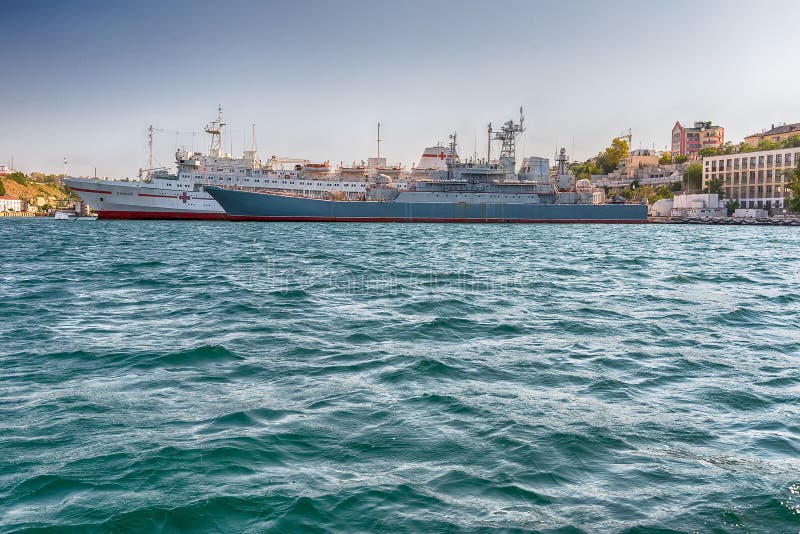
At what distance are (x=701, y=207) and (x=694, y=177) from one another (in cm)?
1872

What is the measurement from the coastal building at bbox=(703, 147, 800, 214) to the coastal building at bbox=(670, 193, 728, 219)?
4.35m

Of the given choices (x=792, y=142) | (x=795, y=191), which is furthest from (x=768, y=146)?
(x=795, y=191)

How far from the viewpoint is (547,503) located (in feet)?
13.3

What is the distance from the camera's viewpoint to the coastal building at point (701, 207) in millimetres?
81250

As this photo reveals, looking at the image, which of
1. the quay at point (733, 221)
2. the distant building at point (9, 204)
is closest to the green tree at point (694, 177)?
the quay at point (733, 221)

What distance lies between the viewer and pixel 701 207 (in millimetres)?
82312

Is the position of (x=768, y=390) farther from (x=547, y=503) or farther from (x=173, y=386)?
(x=173, y=386)

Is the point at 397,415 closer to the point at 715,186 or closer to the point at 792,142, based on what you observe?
the point at 715,186

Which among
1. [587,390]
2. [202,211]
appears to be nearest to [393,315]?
[587,390]

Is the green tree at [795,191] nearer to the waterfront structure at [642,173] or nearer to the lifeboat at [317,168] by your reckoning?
the waterfront structure at [642,173]

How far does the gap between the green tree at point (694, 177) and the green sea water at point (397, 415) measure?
95.0 meters

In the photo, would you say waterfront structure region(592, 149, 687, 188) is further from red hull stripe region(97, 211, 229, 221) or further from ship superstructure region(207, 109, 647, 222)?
red hull stripe region(97, 211, 229, 221)

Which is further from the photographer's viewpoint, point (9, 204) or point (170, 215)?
point (9, 204)

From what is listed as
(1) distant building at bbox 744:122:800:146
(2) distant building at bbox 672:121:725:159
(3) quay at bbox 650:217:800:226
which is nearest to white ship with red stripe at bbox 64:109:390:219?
(3) quay at bbox 650:217:800:226
